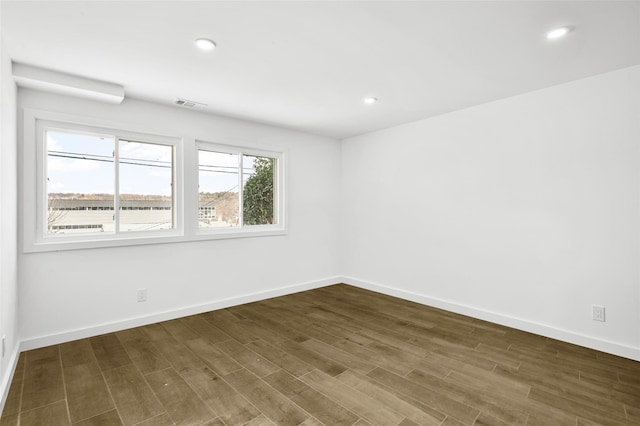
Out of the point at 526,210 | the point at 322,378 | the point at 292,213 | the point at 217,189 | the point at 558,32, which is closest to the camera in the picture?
the point at 558,32

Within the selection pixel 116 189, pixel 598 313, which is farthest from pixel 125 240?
pixel 598 313

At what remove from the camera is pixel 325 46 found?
233 cm

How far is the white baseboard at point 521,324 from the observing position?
8.93 ft

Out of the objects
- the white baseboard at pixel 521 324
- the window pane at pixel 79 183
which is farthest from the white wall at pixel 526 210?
the window pane at pixel 79 183

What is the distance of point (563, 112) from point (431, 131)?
1.41 meters

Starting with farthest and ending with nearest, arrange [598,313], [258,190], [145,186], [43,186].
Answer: [258,190], [145,186], [43,186], [598,313]

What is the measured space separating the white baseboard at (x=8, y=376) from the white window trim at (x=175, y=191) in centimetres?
84

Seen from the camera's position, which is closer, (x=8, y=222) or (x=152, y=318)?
(x=8, y=222)

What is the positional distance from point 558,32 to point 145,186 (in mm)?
3916

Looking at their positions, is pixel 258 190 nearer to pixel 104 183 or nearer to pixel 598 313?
pixel 104 183

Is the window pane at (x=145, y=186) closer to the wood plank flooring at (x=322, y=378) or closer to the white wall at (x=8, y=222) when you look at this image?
the white wall at (x=8, y=222)

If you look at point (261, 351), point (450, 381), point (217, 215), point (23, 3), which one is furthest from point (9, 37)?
point (450, 381)

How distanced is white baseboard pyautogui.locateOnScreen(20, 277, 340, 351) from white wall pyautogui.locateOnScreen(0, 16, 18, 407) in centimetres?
23

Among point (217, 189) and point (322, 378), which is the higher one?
point (217, 189)
